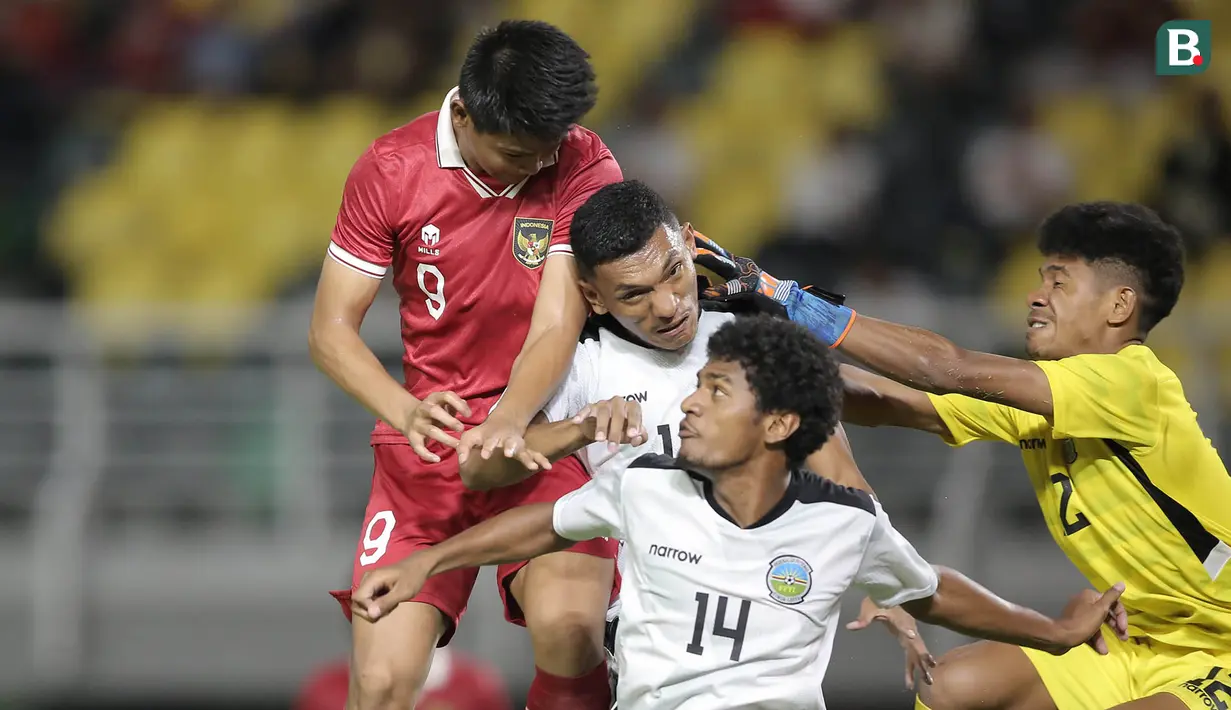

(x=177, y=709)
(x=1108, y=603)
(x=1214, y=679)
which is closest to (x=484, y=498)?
(x=1108, y=603)

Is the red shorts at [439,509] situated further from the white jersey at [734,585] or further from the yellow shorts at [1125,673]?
the yellow shorts at [1125,673]

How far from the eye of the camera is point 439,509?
3.89 metres

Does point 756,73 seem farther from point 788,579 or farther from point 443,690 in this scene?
point 788,579

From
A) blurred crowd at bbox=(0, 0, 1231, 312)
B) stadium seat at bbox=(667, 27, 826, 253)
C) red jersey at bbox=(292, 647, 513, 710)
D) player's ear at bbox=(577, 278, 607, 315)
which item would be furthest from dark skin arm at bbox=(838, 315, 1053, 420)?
stadium seat at bbox=(667, 27, 826, 253)

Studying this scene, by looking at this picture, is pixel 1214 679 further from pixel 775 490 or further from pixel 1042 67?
pixel 1042 67

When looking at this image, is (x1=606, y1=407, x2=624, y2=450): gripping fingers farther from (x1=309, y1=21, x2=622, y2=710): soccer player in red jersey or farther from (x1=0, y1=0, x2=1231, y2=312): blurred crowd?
(x1=0, y1=0, x2=1231, y2=312): blurred crowd

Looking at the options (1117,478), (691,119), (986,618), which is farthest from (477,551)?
(691,119)

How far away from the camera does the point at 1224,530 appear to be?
4031 millimetres

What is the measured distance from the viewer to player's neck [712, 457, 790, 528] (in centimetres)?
332

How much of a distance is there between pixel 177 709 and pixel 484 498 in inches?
158

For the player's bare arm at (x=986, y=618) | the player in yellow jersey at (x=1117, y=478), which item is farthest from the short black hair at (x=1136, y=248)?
the player's bare arm at (x=986, y=618)

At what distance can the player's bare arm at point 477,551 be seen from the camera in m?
3.33

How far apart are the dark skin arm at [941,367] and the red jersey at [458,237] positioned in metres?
0.79

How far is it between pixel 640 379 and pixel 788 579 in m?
0.72
